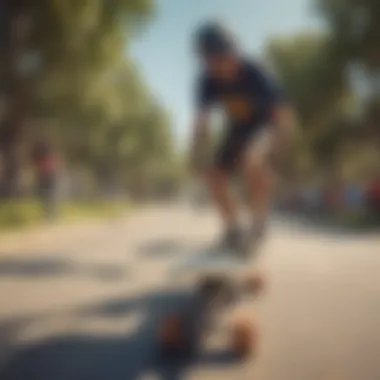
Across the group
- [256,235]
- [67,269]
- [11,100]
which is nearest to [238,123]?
[256,235]

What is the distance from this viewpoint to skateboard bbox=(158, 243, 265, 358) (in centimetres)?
138

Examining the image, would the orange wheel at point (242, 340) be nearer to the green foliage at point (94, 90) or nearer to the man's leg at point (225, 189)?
the man's leg at point (225, 189)

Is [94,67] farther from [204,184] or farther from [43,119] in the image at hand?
[204,184]

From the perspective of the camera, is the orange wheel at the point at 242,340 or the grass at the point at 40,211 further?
the grass at the point at 40,211

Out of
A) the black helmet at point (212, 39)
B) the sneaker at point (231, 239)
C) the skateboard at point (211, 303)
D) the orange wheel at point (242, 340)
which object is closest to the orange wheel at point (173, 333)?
the skateboard at point (211, 303)

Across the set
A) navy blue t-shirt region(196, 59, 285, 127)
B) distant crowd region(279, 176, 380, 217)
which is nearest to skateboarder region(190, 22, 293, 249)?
navy blue t-shirt region(196, 59, 285, 127)

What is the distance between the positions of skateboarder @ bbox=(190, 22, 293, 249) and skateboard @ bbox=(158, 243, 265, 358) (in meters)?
0.08

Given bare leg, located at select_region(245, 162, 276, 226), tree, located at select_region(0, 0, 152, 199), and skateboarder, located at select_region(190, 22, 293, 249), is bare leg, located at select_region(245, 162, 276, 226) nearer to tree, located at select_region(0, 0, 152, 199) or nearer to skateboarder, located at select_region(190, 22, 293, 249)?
skateboarder, located at select_region(190, 22, 293, 249)

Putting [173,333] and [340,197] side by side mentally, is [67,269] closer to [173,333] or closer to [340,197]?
[173,333]

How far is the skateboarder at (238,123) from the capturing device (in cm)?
142

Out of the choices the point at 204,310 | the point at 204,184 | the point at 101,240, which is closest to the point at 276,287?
the point at 204,310

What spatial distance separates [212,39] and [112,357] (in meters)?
0.97

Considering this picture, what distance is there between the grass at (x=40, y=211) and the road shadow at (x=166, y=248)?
0.22 meters

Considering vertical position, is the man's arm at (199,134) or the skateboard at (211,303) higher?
the man's arm at (199,134)
